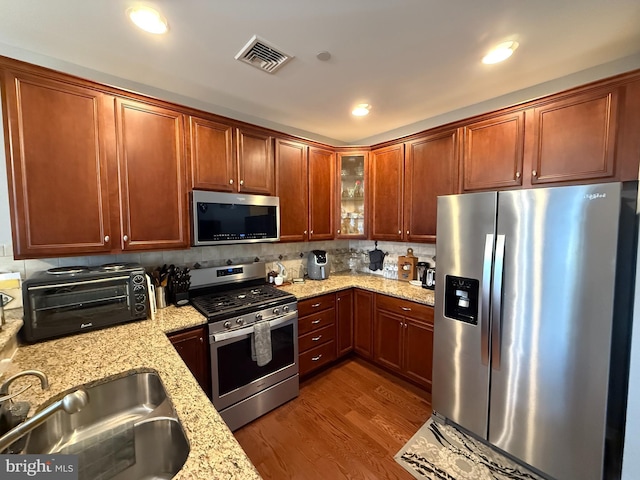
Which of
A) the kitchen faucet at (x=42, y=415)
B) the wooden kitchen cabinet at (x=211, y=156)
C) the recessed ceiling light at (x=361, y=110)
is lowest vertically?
the kitchen faucet at (x=42, y=415)

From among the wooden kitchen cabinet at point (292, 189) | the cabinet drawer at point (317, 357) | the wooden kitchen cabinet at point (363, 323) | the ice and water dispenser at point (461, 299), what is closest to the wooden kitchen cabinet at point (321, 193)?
the wooden kitchen cabinet at point (292, 189)

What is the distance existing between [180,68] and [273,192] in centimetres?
115

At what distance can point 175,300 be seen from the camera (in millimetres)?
2066

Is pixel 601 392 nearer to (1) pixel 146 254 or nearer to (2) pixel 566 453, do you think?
(2) pixel 566 453

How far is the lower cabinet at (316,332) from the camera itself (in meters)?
2.47

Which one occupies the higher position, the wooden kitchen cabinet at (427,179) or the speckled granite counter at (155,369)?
the wooden kitchen cabinet at (427,179)

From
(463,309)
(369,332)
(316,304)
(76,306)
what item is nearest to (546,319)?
(463,309)

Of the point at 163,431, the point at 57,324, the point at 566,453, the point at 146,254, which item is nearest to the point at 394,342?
the point at 566,453

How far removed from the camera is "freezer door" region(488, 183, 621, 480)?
1.36 metres

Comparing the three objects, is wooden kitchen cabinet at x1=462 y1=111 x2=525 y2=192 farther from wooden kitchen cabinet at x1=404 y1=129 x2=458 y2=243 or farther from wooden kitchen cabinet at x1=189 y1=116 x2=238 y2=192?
wooden kitchen cabinet at x1=189 y1=116 x2=238 y2=192

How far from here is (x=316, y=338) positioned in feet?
8.48

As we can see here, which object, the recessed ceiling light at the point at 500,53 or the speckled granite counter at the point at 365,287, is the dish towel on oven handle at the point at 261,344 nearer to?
the speckled granite counter at the point at 365,287

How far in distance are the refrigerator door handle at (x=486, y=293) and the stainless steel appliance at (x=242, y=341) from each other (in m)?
1.45

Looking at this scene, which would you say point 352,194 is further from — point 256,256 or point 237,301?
point 237,301
